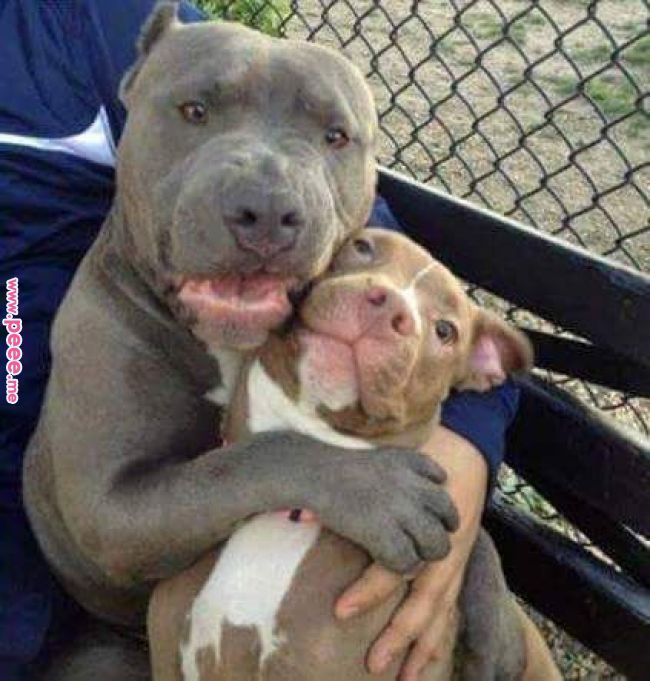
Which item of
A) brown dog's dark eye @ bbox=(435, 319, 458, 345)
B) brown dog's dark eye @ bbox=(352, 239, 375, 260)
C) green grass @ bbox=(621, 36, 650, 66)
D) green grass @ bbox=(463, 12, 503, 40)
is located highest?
brown dog's dark eye @ bbox=(352, 239, 375, 260)

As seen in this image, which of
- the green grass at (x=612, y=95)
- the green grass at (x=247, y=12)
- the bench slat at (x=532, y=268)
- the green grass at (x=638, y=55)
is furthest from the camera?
the green grass at (x=638, y=55)

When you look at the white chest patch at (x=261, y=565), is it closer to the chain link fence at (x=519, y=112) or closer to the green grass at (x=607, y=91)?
the chain link fence at (x=519, y=112)

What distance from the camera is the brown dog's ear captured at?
2.68m

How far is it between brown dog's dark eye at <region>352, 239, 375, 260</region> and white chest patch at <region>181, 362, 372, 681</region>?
0.85ft

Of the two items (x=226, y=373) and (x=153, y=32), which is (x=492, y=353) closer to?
(x=226, y=373)

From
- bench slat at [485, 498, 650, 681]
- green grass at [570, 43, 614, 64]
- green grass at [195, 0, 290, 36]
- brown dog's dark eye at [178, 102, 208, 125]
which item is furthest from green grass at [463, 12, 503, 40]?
brown dog's dark eye at [178, 102, 208, 125]

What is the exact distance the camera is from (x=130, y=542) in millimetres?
2480

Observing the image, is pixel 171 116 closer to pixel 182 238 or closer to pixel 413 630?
pixel 182 238

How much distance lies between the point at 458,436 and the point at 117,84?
0.96 metres

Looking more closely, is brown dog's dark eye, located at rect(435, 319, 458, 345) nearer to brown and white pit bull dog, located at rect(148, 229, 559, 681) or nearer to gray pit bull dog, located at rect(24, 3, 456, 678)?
brown and white pit bull dog, located at rect(148, 229, 559, 681)

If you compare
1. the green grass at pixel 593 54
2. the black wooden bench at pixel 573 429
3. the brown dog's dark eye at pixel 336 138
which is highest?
the brown dog's dark eye at pixel 336 138

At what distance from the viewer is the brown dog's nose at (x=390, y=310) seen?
7.77 ft

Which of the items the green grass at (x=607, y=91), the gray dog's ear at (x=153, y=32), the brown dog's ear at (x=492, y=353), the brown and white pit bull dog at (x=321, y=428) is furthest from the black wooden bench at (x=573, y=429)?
the green grass at (x=607, y=91)

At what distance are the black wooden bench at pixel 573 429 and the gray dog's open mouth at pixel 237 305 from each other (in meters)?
0.83
